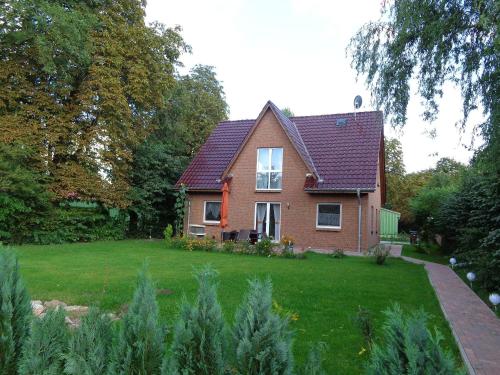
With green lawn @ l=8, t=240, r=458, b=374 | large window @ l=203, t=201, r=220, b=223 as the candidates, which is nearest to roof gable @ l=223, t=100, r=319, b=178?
large window @ l=203, t=201, r=220, b=223

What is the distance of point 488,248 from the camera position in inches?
394

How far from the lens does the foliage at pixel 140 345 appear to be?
2.37 meters

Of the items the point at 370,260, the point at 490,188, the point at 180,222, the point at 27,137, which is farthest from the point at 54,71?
the point at 490,188

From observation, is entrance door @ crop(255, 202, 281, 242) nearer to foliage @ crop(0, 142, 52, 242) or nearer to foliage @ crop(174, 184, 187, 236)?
foliage @ crop(174, 184, 187, 236)

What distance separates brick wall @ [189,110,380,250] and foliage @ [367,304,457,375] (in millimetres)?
18438

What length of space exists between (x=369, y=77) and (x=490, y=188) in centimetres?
427

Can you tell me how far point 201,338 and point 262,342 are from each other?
1.21 feet

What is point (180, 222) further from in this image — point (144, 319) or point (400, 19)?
point (144, 319)

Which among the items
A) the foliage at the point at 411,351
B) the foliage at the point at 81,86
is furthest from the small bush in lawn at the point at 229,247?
the foliage at the point at 411,351

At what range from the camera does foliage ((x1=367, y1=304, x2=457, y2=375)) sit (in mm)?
1833

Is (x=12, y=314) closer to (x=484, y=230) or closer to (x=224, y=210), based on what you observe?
(x=484, y=230)

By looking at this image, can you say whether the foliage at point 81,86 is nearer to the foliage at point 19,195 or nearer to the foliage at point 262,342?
the foliage at point 19,195

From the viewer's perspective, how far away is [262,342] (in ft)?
7.09

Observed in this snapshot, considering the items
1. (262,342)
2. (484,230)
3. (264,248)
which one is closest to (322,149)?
(264,248)
